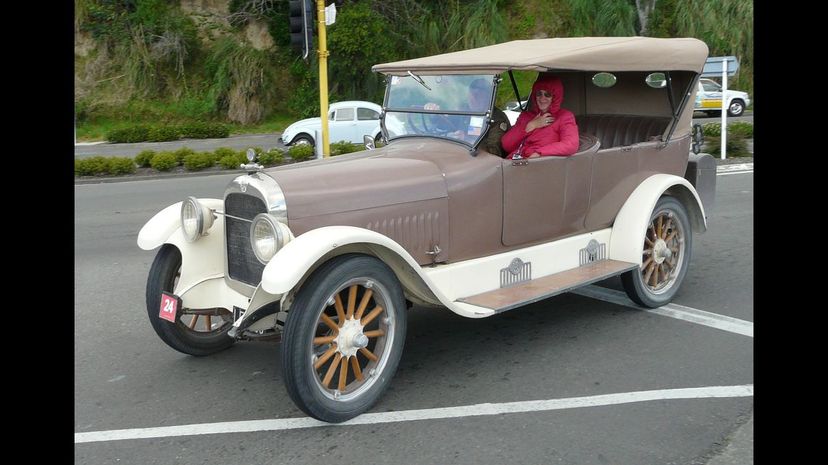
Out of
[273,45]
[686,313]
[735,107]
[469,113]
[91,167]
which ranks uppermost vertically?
[273,45]

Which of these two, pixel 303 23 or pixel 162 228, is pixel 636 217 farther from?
pixel 303 23

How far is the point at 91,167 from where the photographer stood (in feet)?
53.0

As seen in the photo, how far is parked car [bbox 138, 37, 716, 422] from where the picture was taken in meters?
4.18

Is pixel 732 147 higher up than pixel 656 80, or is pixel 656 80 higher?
pixel 656 80

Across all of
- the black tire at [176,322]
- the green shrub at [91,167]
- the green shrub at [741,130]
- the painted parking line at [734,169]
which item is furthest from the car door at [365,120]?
the black tire at [176,322]

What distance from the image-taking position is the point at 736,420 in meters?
4.01

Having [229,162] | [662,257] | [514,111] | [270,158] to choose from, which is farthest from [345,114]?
[662,257]

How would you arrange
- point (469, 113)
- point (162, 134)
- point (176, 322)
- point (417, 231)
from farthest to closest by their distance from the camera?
point (162, 134) < point (469, 113) < point (176, 322) < point (417, 231)

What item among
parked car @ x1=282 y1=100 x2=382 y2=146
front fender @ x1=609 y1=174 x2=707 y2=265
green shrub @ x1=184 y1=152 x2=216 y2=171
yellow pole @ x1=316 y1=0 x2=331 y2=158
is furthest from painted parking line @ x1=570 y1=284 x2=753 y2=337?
parked car @ x1=282 y1=100 x2=382 y2=146

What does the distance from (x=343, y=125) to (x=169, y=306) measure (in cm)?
1781

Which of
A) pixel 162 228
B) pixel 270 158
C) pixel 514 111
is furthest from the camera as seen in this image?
pixel 270 158

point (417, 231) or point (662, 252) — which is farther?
point (662, 252)
